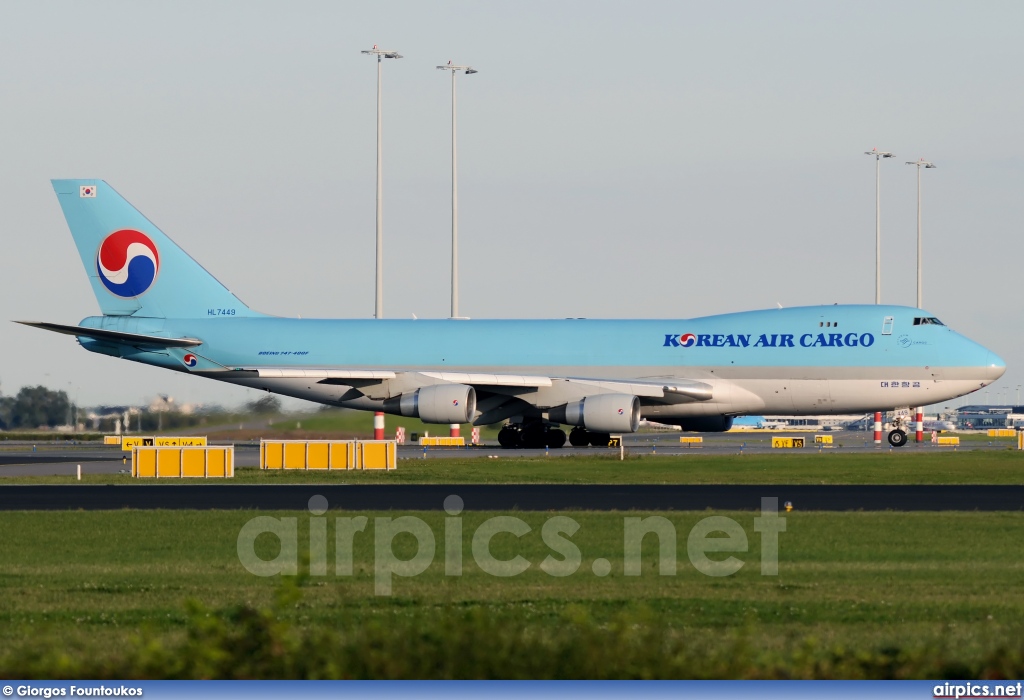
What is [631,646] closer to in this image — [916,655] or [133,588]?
[916,655]

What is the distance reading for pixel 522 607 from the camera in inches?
540

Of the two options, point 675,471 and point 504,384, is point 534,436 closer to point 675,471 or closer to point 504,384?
point 504,384

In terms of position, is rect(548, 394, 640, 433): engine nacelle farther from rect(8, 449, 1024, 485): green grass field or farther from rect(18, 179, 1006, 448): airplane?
rect(8, 449, 1024, 485): green grass field

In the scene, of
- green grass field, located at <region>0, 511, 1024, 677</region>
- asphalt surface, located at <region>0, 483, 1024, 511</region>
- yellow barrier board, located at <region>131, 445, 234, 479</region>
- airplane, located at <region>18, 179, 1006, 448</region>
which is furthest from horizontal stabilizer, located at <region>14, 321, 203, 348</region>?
green grass field, located at <region>0, 511, 1024, 677</region>

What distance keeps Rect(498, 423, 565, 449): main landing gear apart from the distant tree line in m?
22.1

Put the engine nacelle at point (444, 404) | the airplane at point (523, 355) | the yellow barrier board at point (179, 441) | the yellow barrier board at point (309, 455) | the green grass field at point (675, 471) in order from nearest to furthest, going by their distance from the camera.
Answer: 1. the green grass field at point (675, 471)
2. the yellow barrier board at point (309, 455)
3. the yellow barrier board at point (179, 441)
4. the engine nacelle at point (444, 404)
5. the airplane at point (523, 355)

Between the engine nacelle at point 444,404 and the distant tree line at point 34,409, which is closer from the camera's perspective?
the engine nacelle at point 444,404

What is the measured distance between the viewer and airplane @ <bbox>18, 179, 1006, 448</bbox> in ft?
169

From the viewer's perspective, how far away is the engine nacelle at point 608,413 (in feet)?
166

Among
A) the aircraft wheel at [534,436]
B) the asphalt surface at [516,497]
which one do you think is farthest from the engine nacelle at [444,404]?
the asphalt surface at [516,497]

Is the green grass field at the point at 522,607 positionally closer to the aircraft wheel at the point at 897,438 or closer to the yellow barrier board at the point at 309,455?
the yellow barrier board at the point at 309,455

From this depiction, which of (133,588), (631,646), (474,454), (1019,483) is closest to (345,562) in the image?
(133,588)

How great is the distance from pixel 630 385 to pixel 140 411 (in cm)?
1997

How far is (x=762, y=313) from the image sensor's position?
2108 inches
